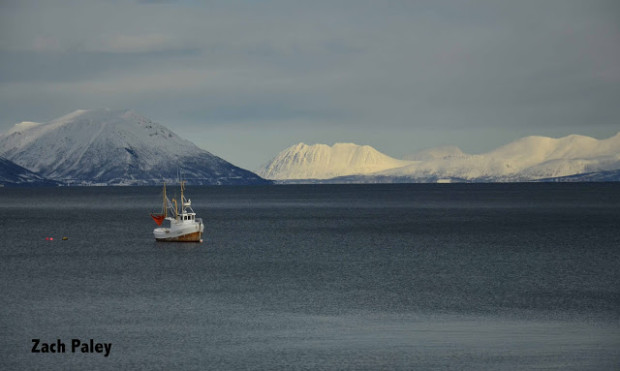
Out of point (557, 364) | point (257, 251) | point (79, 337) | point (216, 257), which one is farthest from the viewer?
point (257, 251)

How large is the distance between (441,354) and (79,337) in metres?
24.5

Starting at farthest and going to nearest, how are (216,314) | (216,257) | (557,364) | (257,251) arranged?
1. (257,251)
2. (216,257)
3. (216,314)
4. (557,364)

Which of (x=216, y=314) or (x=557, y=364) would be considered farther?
(x=216, y=314)

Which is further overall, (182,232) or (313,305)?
(182,232)

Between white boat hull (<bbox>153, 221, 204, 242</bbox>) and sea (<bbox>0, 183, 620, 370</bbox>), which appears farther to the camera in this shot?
white boat hull (<bbox>153, 221, 204, 242</bbox>)

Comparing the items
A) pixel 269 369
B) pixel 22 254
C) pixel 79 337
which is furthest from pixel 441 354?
pixel 22 254

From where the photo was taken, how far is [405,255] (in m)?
114

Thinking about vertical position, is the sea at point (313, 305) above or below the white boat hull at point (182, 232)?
below

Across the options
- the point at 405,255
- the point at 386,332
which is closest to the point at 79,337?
the point at 386,332

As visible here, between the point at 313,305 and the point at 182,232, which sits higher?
the point at 182,232

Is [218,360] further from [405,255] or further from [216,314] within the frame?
[405,255]

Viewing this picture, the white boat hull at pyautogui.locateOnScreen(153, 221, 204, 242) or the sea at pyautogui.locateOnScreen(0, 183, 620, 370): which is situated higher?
the white boat hull at pyautogui.locateOnScreen(153, 221, 204, 242)

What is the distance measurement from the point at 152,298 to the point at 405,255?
47.6m

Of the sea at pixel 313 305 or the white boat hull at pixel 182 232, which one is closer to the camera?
the sea at pixel 313 305
